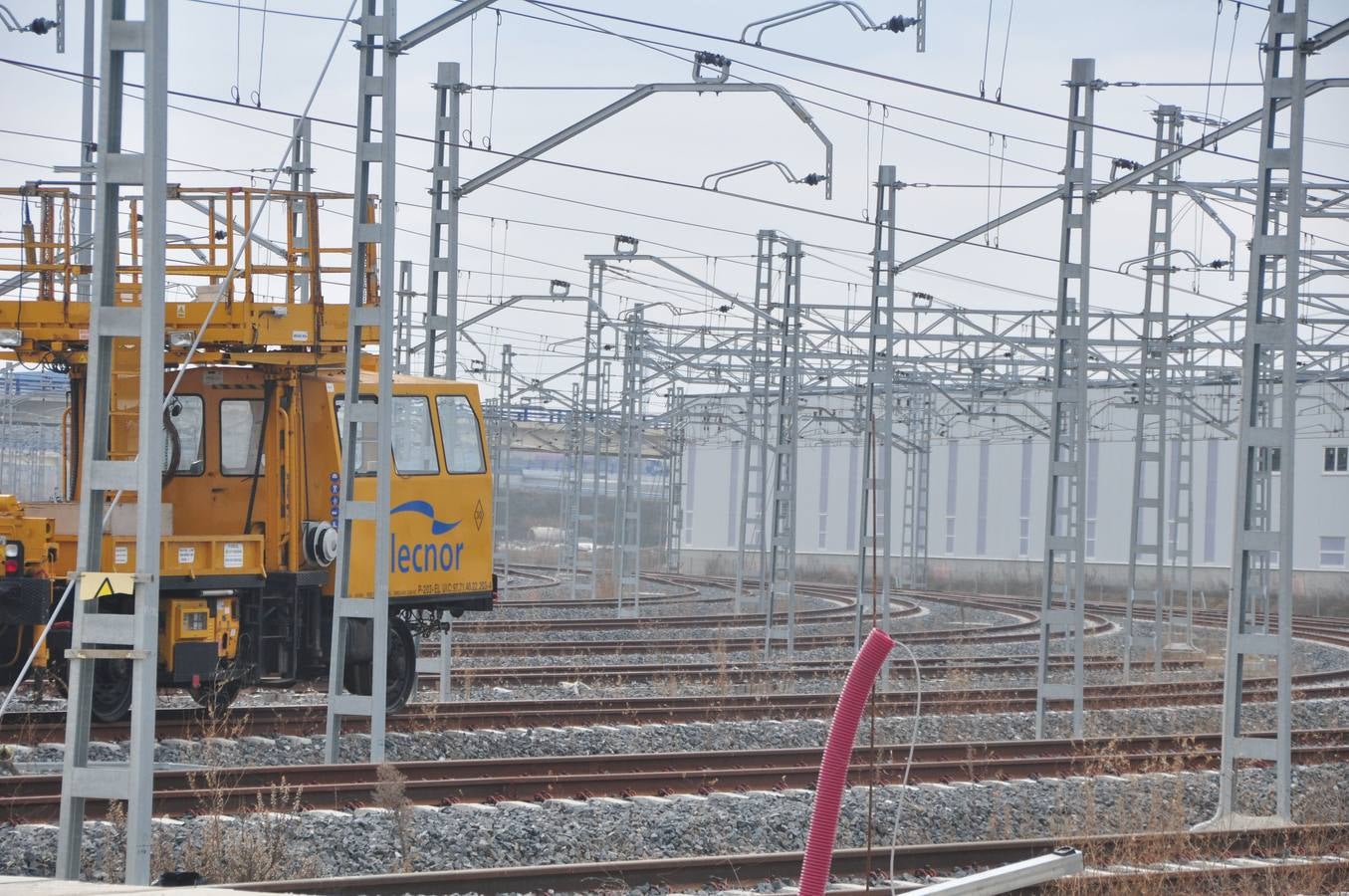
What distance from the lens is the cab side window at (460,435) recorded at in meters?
16.5

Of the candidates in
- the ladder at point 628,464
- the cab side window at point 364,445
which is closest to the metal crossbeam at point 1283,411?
the cab side window at point 364,445

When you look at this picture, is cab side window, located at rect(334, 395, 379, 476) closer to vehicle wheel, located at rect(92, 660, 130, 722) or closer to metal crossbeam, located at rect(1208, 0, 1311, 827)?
vehicle wheel, located at rect(92, 660, 130, 722)

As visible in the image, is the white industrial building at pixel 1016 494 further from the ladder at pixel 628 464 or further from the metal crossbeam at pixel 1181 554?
the ladder at pixel 628 464

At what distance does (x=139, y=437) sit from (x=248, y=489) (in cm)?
746

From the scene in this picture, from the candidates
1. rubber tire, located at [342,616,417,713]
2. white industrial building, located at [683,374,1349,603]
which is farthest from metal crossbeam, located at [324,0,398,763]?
white industrial building, located at [683,374,1349,603]

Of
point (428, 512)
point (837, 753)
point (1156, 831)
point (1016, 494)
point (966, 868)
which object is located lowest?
point (966, 868)

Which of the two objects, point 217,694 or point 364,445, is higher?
point 364,445

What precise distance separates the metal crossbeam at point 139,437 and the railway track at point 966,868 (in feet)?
3.60

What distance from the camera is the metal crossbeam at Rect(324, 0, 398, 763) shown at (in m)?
13.2

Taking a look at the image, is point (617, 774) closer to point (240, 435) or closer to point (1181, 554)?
point (240, 435)

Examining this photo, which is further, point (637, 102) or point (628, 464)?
point (628, 464)

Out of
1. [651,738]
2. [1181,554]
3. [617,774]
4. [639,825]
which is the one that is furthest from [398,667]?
[1181,554]

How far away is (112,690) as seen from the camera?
581 inches

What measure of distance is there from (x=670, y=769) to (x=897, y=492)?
59.0 meters
